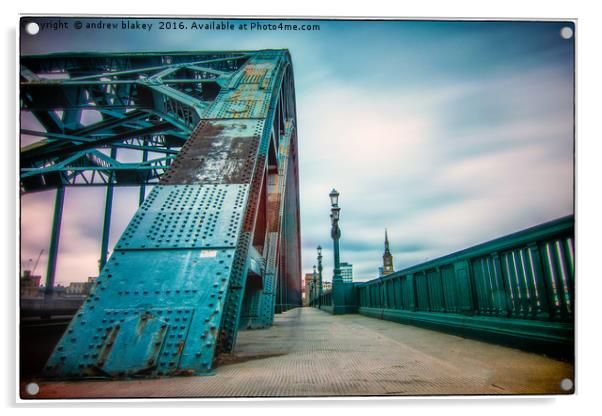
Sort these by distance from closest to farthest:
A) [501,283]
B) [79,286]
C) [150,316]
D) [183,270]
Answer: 1. [150,316]
2. [183,270]
3. [501,283]
4. [79,286]

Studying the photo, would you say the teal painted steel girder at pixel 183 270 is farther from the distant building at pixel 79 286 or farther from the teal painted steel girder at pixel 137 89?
the teal painted steel girder at pixel 137 89

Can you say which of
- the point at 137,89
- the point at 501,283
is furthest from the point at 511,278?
the point at 137,89

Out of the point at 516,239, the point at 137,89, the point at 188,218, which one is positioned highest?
the point at 137,89

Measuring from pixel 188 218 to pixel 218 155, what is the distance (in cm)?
129

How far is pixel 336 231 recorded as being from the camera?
14.5 m

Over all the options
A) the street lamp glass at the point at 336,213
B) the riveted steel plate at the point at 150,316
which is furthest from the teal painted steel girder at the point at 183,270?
the street lamp glass at the point at 336,213

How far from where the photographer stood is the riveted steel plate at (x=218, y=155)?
176 inches

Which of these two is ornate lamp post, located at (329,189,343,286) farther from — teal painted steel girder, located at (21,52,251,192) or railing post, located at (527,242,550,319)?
railing post, located at (527,242,550,319)

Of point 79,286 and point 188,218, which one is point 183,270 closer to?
point 188,218

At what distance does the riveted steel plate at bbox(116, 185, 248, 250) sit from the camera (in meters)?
3.63

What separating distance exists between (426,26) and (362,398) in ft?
10.8

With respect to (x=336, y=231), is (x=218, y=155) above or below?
above

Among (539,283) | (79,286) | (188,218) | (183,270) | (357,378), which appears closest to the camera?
(357,378)

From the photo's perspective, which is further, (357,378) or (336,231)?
(336,231)
